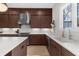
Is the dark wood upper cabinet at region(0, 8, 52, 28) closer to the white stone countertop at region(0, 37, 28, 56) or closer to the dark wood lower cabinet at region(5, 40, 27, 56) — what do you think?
the dark wood lower cabinet at region(5, 40, 27, 56)

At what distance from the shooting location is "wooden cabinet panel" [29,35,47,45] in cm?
833

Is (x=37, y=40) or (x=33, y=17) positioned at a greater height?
(x=33, y=17)

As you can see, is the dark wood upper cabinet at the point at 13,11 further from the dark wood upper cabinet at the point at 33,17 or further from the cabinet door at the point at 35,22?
the cabinet door at the point at 35,22

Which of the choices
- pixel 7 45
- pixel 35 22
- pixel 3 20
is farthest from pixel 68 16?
pixel 3 20

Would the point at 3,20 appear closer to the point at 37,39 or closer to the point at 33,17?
the point at 33,17

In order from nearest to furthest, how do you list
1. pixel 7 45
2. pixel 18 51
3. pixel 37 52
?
pixel 7 45 → pixel 18 51 → pixel 37 52

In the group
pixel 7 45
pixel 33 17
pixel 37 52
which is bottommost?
pixel 37 52

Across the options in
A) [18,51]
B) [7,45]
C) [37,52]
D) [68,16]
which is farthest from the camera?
[37,52]

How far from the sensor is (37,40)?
8414 mm

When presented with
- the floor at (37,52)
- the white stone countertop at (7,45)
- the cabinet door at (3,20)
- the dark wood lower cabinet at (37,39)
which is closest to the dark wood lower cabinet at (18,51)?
the white stone countertop at (7,45)

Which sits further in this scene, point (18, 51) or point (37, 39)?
point (37, 39)

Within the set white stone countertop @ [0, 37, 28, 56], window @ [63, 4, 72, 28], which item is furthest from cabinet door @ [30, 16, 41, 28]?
white stone countertop @ [0, 37, 28, 56]

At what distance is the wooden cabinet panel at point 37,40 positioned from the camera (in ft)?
27.3

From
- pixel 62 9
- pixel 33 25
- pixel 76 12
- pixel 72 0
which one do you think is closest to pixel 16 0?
pixel 72 0
